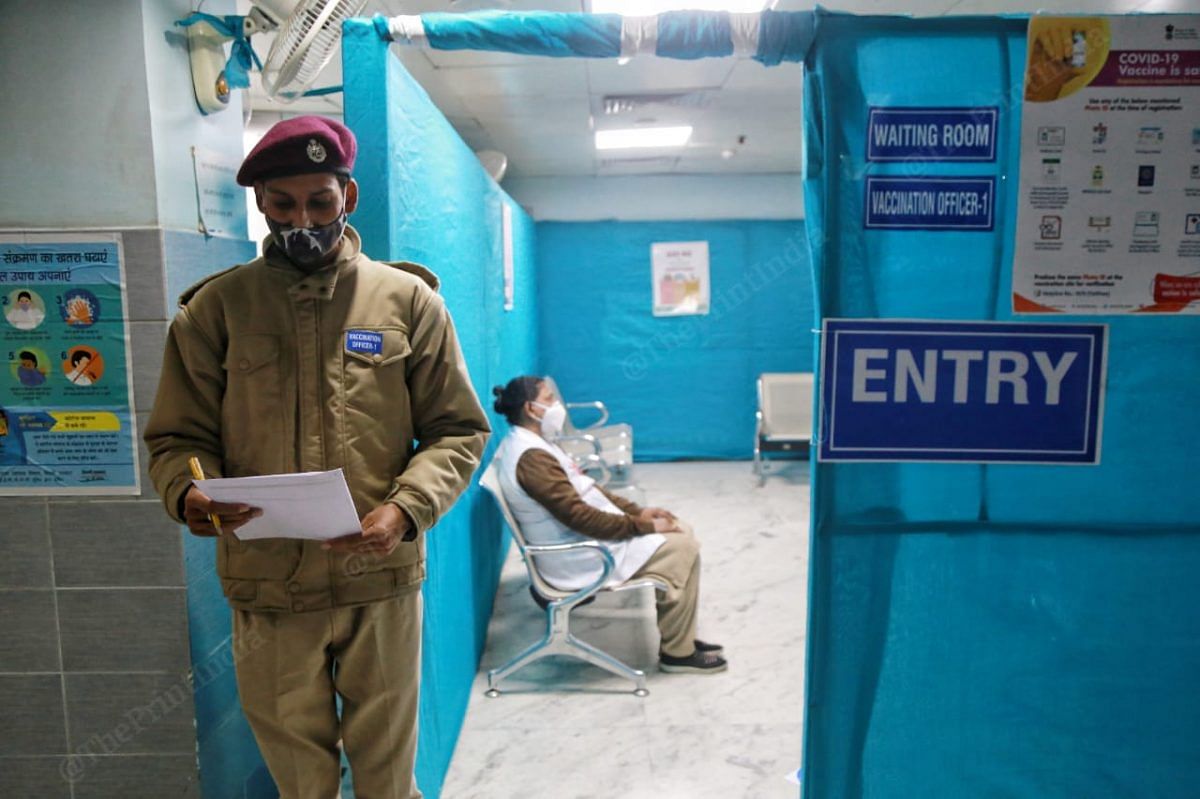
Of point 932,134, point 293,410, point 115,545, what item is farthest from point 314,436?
point 932,134

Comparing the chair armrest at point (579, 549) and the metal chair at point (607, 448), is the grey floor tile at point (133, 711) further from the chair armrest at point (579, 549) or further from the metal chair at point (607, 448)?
the metal chair at point (607, 448)

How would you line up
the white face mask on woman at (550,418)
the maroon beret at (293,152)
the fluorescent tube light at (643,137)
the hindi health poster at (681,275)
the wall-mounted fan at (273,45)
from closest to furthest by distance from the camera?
1. the maroon beret at (293,152)
2. the wall-mounted fan at (273,45)
3. the white face mask on woman at (550,418)
4. the fluorescent tube light at (643,137)
5. the hindi health poster at (681,275)

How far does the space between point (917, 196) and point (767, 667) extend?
1.98 m

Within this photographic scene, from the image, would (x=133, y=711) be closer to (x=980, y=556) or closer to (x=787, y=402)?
(x=980, y=556)

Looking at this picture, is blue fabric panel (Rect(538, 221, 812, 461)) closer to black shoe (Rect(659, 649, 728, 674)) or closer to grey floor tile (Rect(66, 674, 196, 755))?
black shoe (Rect(659, 649, 728, 674))

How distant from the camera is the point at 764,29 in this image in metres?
1.44

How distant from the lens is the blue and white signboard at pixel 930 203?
4.67 ft

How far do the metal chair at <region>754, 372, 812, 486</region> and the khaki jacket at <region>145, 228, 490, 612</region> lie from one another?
4766 millimetres

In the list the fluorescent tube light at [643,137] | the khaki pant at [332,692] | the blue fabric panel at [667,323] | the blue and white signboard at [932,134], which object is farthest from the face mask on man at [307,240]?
the blue fabric panel at [667,323]

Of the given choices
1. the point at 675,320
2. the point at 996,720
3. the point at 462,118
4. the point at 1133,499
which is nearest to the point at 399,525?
the point at 996,720

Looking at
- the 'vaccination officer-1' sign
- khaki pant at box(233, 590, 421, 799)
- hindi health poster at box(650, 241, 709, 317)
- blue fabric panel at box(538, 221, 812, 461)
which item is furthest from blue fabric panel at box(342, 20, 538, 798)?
hindi health poster at box(650, 241, 709, 317)

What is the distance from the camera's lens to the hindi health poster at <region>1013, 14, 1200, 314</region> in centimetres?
139

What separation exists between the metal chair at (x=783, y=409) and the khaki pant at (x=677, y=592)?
3.11 metres

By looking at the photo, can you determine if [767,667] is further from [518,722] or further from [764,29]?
[764,29]
